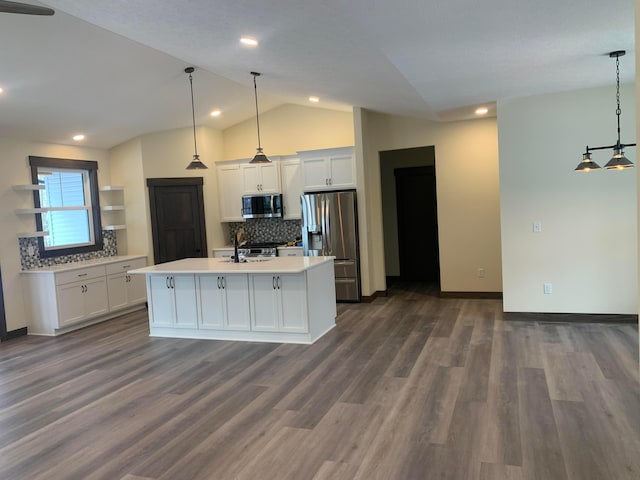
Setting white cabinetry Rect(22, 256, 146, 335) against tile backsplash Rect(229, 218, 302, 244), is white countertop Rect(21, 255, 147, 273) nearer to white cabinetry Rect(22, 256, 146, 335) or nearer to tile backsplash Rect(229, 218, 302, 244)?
white cabinetry Rect(22, 256, 146, 335)

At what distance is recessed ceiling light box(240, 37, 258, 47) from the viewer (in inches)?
164

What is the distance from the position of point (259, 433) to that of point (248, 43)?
128 inches

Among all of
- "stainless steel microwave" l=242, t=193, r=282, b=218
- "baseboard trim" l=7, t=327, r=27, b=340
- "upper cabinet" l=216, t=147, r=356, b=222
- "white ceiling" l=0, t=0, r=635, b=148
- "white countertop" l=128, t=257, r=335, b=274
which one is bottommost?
Answer: "baseboard trim" l=7, t=327, r=27, b=340

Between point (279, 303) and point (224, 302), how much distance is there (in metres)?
0.70

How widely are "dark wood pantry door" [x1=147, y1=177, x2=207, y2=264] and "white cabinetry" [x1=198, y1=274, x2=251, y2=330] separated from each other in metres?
2.51

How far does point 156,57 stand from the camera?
5.41 meters

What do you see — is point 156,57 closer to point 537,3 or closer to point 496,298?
point 537,3

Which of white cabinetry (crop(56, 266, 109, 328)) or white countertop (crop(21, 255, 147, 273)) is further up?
white countertop (crop(21, 255, 147, 273))

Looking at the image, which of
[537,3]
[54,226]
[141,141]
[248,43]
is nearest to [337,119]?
[141,141]

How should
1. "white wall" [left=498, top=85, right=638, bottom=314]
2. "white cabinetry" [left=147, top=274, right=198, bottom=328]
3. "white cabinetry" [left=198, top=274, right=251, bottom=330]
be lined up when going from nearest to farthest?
1. "white wall" [left=498, top=85, right=638, bottom=314]
2. "white cabinetry" [left=198, top=274, right=251, bottom=330]
3. "white cabinetry" [left=147, top=274, right=198, bottom=328]

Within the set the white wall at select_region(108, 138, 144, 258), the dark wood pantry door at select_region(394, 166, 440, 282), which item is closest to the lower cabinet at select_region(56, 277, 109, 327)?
the white wall at select_region(108, 138, 144, 258)

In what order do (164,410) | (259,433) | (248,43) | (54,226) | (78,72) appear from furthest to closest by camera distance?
(54,226)
(78,72)
(248,43)
(164,410)
(259,433)

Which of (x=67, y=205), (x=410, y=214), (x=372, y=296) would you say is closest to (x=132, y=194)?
(x=67, y=205)

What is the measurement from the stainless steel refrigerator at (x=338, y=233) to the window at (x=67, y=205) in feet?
10.9
